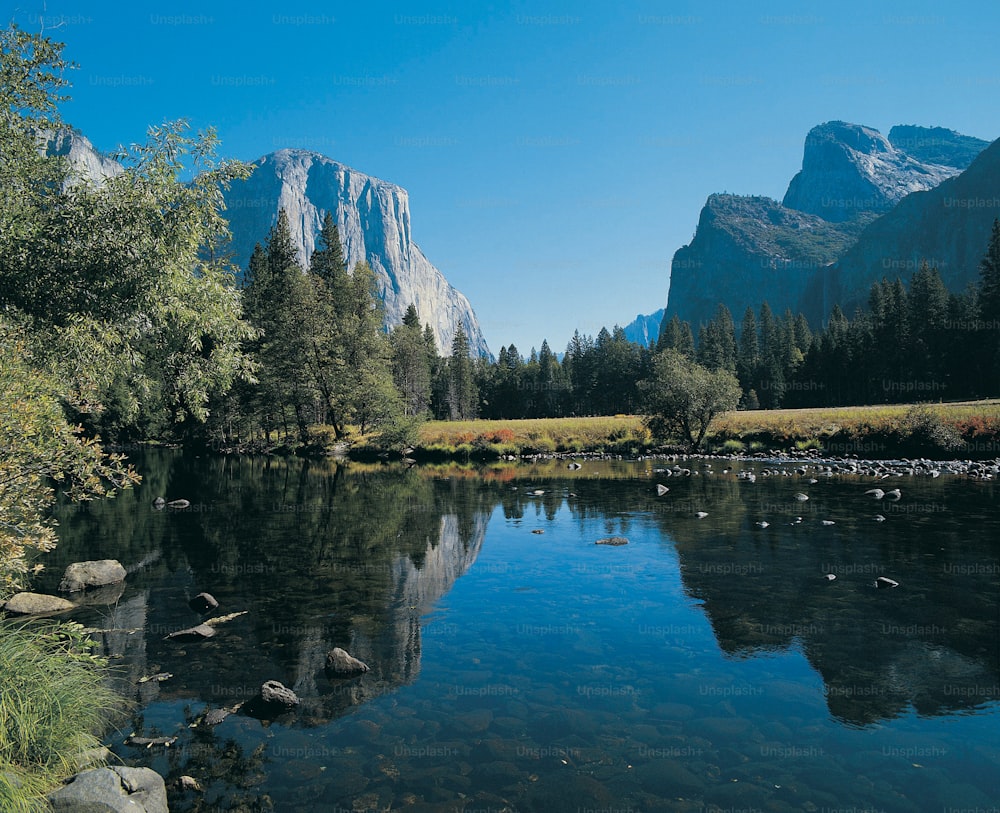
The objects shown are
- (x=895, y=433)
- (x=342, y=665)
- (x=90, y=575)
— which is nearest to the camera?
(x=342, y=665)

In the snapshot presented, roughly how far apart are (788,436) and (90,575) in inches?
1980

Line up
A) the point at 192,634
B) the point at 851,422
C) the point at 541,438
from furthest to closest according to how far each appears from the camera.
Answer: the point at 541,438, the point at 851,422, the point at 192,634

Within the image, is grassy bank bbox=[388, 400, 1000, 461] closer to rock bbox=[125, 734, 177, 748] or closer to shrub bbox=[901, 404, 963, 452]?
shrub bbox=[901, 404, 963, 452]

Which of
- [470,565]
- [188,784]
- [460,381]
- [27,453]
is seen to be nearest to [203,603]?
[27,453]

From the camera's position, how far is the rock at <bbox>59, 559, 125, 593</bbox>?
1625cm

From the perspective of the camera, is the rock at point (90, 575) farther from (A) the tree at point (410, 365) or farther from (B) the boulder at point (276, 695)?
(A) the tree at point (410, 365)

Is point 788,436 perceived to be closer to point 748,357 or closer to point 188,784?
point 188,784

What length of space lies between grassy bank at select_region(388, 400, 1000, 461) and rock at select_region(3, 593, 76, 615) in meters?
A: 40.6

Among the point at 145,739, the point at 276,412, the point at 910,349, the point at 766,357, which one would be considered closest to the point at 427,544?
the point at 145,739

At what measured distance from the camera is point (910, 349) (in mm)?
86812

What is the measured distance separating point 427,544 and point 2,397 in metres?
14.9

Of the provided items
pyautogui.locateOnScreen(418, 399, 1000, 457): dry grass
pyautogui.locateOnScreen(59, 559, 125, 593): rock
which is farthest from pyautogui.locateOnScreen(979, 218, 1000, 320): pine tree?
pyautogui.locateOnScreen(59, 559, 125, 593): rock

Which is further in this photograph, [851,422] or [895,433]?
[851,422]

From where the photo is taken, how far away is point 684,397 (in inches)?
2002
